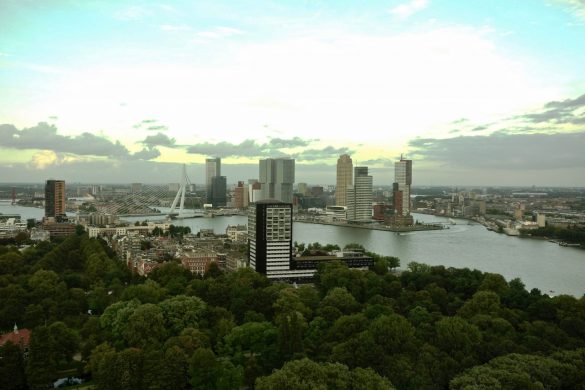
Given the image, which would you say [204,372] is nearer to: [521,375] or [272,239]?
[521,375]

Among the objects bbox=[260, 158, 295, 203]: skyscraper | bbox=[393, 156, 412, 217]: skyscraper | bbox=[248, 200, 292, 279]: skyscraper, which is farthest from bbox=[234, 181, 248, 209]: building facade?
bbox=[248, 200, 292, 279]: skyscraper

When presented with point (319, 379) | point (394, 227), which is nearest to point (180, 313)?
point (319, 379)

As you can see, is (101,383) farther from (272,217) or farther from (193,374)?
(272,217)

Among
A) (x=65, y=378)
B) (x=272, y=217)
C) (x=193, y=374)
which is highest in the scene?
(x=272, y=217)

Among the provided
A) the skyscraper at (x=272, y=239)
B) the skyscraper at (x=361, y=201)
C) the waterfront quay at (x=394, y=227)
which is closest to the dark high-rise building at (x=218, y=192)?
the waterfront quay at (x=394, y=227)

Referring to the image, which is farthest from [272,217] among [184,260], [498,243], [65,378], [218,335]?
[498,243]

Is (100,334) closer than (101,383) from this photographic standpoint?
No

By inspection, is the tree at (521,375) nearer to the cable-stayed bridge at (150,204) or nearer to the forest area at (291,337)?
the forest area at (291,337)
